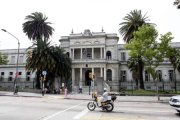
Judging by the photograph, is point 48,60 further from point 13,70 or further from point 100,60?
point 13,70

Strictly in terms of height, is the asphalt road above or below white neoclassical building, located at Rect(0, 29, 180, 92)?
below

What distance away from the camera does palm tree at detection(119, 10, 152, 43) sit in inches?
1853

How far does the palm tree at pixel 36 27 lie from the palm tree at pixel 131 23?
1783cm

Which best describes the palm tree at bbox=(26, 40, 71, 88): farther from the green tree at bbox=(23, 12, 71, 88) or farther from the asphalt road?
the asphalt road

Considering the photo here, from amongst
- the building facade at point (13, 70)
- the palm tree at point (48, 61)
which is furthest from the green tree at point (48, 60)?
the building facade at point (13, 70)

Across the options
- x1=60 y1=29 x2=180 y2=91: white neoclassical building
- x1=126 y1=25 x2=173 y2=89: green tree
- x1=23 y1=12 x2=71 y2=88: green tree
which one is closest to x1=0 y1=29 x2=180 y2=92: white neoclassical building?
x1=60 y1=29 x2=180 y2=91: white neoclassical building

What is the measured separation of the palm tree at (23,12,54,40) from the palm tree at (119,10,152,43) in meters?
17.8

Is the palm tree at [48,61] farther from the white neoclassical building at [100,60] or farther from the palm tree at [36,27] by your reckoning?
the white neoclassical building at [100,60]

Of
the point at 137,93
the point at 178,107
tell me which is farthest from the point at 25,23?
the point at 178,107

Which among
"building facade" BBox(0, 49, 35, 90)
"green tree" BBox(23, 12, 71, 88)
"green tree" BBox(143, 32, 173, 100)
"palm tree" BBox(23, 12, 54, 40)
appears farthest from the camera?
"building facade" BBox(0, 49, 35, 90)

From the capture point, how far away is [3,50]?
73438 mm

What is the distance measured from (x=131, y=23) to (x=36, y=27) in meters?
21.7

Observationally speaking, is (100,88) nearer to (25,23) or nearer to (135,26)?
(135,26)

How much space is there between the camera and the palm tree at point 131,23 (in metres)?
47.1
